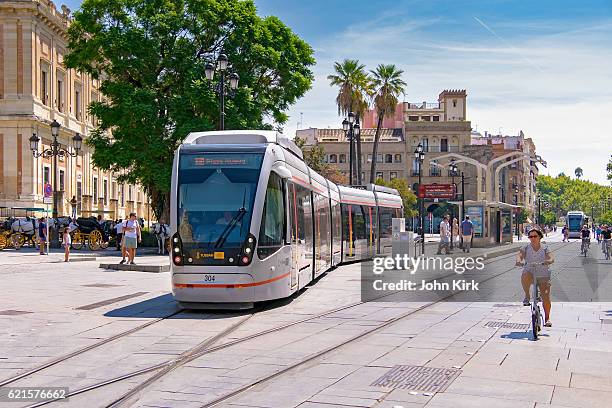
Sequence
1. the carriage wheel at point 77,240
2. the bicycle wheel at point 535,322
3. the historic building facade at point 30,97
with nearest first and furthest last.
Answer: the bicycle wheel at point 535,322, the carriage wheel at point 77,240, the historic building facade at point 30,97

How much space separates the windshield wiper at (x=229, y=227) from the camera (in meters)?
14.4

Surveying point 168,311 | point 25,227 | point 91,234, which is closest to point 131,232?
point 168,311

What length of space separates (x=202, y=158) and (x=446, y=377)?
7.64m

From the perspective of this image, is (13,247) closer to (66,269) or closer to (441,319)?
(66,269)

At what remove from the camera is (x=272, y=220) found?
15023 millimetres

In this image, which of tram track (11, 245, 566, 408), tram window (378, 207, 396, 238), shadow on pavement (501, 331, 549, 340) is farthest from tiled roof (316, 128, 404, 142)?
shadow on pavement (501, 331, 549, 340)

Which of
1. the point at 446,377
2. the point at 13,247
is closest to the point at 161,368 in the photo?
the point at 446,377

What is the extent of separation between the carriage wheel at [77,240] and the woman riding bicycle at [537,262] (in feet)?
108

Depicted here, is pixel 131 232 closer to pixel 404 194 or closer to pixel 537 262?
pixel 537 262

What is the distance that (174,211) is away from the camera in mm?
14656

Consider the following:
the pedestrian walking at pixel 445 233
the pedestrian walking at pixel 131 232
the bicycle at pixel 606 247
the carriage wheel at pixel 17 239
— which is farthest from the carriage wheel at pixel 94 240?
the bicycle at pixel 606 247

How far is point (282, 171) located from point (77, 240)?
29.1m


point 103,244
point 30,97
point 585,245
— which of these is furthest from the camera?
point 30,97

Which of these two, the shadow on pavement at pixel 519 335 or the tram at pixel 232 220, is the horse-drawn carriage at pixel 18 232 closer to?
the tram at pixel 232 220
